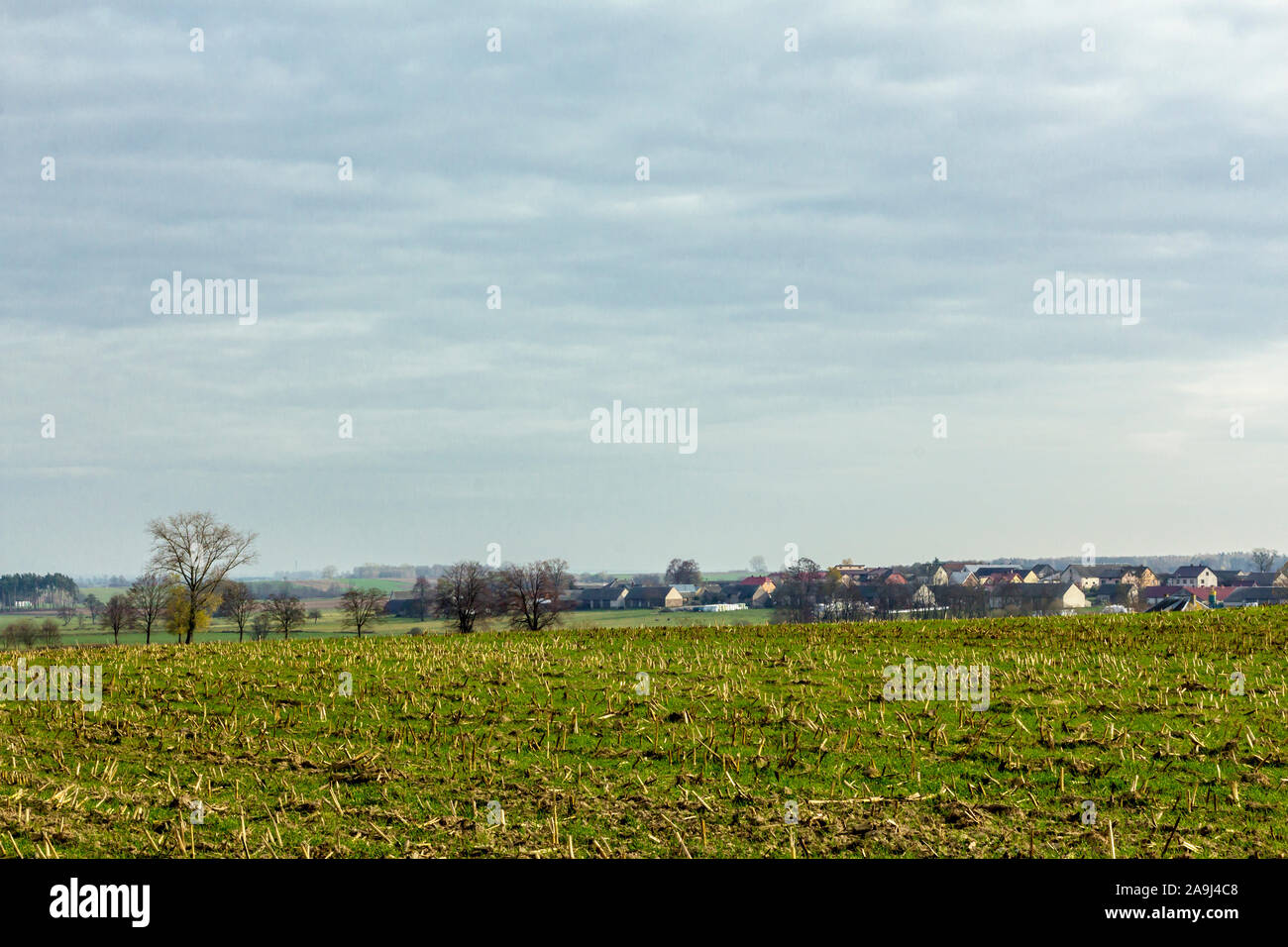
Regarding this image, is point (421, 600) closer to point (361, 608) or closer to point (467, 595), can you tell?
point (361, 608)

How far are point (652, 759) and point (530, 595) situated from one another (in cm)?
7855

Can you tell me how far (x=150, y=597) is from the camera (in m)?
107

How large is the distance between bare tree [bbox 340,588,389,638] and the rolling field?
9254 centimetres

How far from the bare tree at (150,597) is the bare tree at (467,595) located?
2353 cm

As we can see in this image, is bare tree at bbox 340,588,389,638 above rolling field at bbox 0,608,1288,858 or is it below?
below

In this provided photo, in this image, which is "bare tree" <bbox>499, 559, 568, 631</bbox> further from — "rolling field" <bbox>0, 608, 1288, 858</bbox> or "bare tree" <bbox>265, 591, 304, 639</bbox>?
"rolling field" <bbox>0, 608, 1288, 858</bbox>

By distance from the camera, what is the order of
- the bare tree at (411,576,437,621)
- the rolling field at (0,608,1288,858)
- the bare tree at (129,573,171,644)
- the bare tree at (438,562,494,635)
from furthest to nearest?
the bare tree at (411,576,437,621) → the bare tree at (129,573,171,644) → the bare tree at (438,562,494,635) → the rolling field at (0,608,1288,858)

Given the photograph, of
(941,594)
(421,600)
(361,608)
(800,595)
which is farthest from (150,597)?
(941,594)

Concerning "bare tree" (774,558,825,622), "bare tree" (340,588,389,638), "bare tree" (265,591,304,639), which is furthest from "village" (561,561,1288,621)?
"bare tree" (265,591,304,639)

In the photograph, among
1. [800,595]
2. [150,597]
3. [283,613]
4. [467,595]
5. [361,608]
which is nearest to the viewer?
[467,595]

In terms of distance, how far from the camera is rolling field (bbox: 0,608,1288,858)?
14680 millimetres
